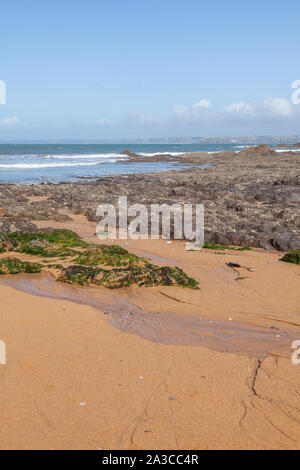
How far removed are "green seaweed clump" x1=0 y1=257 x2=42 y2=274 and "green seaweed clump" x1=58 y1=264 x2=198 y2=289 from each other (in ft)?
2.20

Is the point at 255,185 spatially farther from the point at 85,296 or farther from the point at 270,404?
the point at 270,404

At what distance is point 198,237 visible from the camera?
10.8 m

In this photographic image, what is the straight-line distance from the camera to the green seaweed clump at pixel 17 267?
280 inches

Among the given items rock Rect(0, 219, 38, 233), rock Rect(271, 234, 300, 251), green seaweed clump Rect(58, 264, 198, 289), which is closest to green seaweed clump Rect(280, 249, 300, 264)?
rock Rect(271, 234, 300, 251)

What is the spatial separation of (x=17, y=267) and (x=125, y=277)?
2.05m

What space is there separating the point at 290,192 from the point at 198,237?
28.3 feet

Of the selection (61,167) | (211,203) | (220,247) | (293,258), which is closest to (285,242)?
(293,258)

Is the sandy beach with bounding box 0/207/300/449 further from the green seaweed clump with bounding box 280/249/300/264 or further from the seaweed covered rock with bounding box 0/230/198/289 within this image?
the green seaweed clump with bounding box 280/249/300/264

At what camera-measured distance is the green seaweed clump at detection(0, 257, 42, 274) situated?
7.10m

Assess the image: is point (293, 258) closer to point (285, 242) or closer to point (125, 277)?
point (285, 242)

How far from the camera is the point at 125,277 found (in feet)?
21.8

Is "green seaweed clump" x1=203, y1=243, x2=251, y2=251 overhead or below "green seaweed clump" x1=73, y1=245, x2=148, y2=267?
below

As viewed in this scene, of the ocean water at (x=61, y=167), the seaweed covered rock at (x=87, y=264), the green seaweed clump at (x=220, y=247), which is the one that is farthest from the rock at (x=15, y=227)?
the ocean water at (x=61, y=167)

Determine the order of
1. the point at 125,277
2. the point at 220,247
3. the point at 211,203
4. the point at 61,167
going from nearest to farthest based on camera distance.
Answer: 1. the point at 125,277
2. the point at 220,247
3. the point at 211,203
4. the point at 61,167
